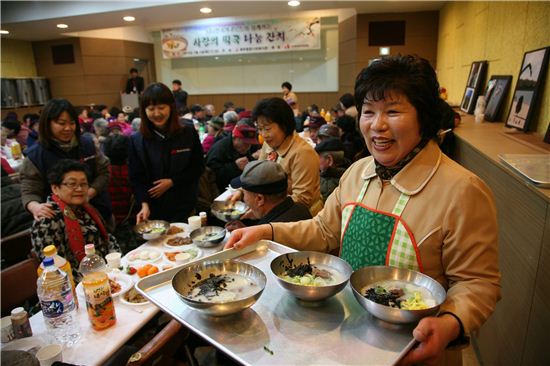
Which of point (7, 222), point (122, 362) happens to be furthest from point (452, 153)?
point (7, 222)

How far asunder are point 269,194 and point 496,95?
9.03ft

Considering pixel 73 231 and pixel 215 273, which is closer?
pixel 215 273

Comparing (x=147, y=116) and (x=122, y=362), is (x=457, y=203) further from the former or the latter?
(x=147, y=116)

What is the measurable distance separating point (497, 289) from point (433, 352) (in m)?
0.30

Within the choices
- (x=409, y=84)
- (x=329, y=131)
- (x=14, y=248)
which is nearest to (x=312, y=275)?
(x=409, y=84)

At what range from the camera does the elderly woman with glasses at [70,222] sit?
1905 millimetres

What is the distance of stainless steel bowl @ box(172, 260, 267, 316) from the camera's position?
844 millimetres

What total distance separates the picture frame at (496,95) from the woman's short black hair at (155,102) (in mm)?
2809

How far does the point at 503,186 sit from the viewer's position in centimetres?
181

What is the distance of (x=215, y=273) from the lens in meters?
1.04

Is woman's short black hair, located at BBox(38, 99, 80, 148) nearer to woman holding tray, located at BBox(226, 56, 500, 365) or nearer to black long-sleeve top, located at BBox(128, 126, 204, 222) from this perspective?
black long-sleeve top, located at BBox(128, 126, 204, 222)

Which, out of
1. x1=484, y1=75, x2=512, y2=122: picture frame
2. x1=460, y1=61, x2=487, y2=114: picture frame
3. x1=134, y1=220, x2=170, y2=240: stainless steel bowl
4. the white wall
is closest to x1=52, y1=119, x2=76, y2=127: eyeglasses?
x1=134, y1=220, x2=170, y2=240: stainless steel bowl

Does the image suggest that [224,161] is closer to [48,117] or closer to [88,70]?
[48,117]

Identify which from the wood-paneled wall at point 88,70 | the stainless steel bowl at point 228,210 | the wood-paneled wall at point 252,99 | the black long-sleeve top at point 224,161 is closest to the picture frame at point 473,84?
the black long-sleeve top at point 224,161
